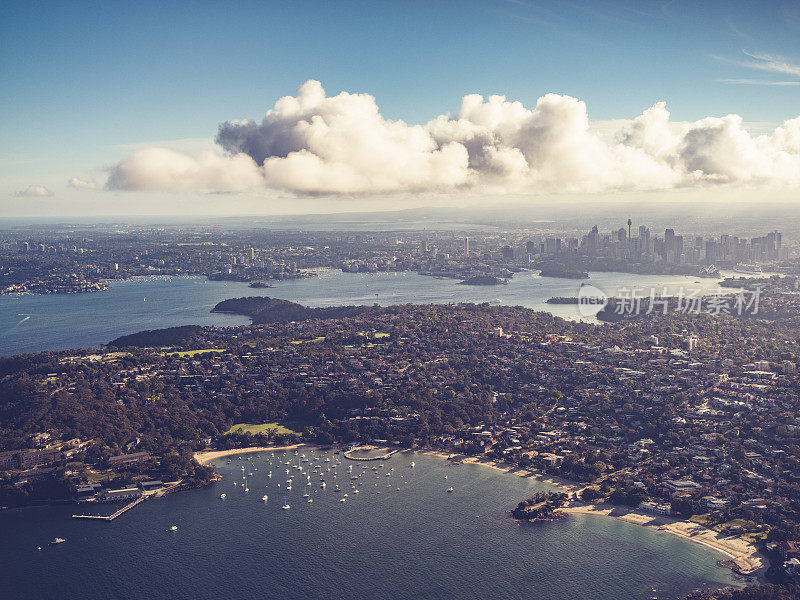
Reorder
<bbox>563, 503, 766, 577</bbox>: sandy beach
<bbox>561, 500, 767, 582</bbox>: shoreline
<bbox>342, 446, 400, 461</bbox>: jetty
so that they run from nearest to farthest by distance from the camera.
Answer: <bbox>561, 500, 767, 582</bbox>: shoreline
<bbox>563, 503, 766, 577</bbox>: sandy beach
<bbox>342, 446, 400, 461</bbox>: jetty

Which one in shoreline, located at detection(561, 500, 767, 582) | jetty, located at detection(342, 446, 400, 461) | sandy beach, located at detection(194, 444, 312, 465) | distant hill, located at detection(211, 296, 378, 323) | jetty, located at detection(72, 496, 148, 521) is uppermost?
distant hill, located at detection(211, 296, 378, 323)

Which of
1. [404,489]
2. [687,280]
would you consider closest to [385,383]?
[404,489]

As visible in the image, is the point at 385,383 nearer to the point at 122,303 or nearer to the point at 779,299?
the point at 779,299

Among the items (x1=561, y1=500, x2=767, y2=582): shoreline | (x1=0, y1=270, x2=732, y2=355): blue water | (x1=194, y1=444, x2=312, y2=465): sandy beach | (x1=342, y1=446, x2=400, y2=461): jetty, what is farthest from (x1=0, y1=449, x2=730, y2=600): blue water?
(x1=0, y1=270, x2=732, y2=355): blue water

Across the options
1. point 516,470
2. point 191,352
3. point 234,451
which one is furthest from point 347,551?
point 191,352

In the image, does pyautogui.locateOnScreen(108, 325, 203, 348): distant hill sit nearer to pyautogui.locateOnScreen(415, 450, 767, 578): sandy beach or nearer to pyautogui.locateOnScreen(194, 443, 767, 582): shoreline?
pyautogui.locateOnScreen(194, 443, 767, 582): shoreline

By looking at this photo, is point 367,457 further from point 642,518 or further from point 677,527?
point 677,527
